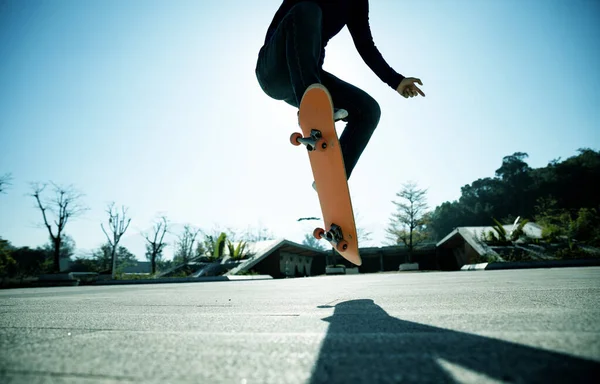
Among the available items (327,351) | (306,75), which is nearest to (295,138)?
(306,75)

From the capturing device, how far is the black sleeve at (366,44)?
243 centimetres

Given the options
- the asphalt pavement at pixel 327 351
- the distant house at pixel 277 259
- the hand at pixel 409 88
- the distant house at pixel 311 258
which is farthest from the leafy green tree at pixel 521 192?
the asphalt pavement at pixel 327 351

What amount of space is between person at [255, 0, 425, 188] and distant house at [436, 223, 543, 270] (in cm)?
1704

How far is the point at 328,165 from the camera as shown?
78.1 inches

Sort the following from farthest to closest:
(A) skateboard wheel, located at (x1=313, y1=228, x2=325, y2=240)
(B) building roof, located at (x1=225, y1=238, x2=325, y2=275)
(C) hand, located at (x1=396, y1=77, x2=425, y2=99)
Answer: (B) building roof, located at (x1=225, y1=238, x2=325, y2=275), (C) hand, located at (x1=396, y1=77, x2=425, y2=99), (A) skateboard wheel, located at (x1=313, y1=228, x2=325, y2=240)

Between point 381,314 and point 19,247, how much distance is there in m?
52.4

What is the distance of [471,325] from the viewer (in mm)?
780

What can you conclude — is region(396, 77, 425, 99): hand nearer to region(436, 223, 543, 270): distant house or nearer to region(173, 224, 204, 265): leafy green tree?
region(436, 223, 543, 270): distant house

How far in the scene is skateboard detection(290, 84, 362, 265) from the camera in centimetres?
183

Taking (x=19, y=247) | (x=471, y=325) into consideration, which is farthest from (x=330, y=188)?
(x=19, y=247)

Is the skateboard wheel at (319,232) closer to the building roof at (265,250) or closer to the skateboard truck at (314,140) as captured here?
the skateboard truck at (314,140)

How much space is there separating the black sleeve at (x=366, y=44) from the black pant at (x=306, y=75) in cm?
38

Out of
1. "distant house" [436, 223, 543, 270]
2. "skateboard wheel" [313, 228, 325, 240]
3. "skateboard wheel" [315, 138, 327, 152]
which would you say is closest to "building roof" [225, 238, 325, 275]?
"distant house" [436, 223, 543, 270]

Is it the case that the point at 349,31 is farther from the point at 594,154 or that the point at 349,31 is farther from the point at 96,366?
the point at 594,154
